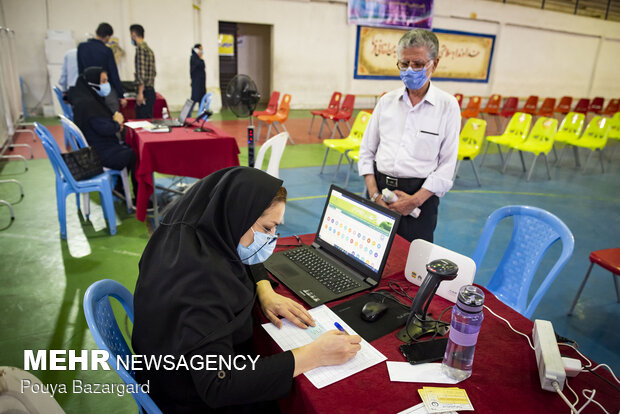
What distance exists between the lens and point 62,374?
6.97 ft

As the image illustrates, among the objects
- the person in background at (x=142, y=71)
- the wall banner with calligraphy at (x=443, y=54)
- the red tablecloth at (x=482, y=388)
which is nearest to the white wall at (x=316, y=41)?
the wall banner with calligraphy at (x=443, y=54)

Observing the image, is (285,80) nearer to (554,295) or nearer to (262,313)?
(554,295)

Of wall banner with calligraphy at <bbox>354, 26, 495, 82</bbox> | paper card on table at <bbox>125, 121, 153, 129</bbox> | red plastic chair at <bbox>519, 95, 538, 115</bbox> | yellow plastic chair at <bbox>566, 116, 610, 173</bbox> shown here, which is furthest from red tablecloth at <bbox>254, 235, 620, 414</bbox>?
wall banner with calligraphy at <bbox>354, 26, 495, 82</bbox>

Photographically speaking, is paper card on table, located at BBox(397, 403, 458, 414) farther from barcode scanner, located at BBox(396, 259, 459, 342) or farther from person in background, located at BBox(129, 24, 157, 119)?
person in background, located at BBox(129, 24, 157, 119)

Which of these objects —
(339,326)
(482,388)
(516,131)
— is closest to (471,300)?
(482,388)

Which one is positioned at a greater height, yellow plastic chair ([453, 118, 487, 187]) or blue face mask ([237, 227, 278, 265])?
blue face mask ([237, 227, 278, 265])

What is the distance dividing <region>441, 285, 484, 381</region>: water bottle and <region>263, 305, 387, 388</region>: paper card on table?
187mm

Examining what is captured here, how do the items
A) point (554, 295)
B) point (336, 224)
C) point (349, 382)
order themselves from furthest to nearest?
point (554, 295)
point (336, 224)
point (349, 382)

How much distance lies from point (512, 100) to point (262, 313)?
1107cm

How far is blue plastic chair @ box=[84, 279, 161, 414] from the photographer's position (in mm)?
1085

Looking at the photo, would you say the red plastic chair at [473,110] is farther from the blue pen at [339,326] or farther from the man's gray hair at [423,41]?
the blue pen at [339,326]

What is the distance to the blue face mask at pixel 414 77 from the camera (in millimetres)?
2096

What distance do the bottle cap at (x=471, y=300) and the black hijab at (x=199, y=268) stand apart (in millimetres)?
597

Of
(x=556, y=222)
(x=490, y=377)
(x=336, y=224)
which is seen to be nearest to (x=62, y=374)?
(x=336, y=224)
